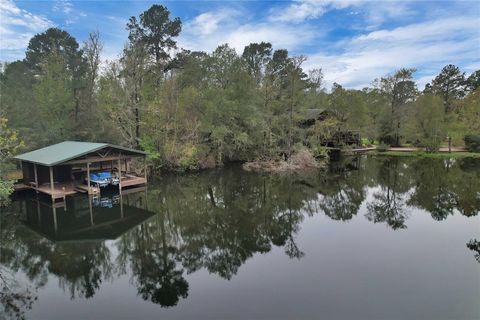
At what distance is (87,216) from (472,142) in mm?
43801

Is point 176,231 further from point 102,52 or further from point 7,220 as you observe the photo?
point 102,52

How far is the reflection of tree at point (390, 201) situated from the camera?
14805mm

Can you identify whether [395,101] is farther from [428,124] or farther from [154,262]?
[154,262]

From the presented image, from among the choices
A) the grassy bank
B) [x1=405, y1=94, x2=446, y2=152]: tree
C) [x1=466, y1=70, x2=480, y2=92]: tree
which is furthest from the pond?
[x1=466, y1=70, x2=480, y2=92]: tree

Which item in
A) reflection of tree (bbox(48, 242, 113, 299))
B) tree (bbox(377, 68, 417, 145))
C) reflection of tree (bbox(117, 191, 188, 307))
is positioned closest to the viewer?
reflection of tree (bbox(117, 191, 188, 307))

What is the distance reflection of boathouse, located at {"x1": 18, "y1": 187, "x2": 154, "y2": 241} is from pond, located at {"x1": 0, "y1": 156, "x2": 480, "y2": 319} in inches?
3.6

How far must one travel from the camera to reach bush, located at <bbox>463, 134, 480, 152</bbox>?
121 feet

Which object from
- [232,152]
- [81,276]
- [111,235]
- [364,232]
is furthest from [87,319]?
[232,152]

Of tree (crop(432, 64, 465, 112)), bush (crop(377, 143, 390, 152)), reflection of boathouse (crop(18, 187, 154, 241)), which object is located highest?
tree (crop(432, 64, 465, 112))

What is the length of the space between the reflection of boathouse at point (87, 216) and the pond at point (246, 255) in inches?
3.6

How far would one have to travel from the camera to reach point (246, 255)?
11.0 m

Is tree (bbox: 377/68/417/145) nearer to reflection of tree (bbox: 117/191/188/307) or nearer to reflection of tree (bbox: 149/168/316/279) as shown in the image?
reflection of tree (bbox: 149/168/316/279)

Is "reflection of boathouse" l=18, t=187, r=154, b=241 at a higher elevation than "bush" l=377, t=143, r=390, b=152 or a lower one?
lower

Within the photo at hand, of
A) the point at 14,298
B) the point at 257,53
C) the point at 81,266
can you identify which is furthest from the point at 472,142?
the point at 14,298
